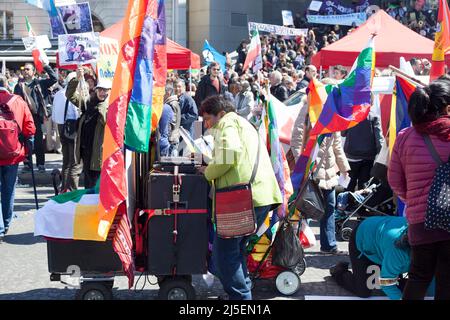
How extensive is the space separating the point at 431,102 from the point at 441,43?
12.5 ft

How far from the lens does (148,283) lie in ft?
21.4

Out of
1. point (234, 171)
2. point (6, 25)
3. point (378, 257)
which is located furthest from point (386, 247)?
point (6, 25)

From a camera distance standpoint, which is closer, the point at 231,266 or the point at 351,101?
the point at 231,266

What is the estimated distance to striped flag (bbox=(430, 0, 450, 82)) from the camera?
7.61m

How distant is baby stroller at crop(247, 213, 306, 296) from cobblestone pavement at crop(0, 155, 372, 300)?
0.25 feet

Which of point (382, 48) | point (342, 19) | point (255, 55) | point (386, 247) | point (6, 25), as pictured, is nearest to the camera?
point (386, 247)

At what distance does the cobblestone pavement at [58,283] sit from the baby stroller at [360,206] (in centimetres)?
39

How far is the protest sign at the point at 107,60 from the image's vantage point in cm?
757

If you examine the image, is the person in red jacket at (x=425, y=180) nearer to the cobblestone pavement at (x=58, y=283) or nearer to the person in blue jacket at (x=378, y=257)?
the person in blue jacket at (x=378, y=257)

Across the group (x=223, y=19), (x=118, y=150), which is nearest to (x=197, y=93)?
(x=118, y=150)

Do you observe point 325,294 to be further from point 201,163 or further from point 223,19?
point 223,19

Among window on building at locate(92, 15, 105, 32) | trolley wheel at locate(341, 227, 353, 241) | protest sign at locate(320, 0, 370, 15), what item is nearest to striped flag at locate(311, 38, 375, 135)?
trolley wheel at locate(341, 227, 353, 241)

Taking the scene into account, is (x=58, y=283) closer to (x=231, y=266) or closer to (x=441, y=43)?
(x=231, y=266)

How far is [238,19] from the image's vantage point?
117 ft
